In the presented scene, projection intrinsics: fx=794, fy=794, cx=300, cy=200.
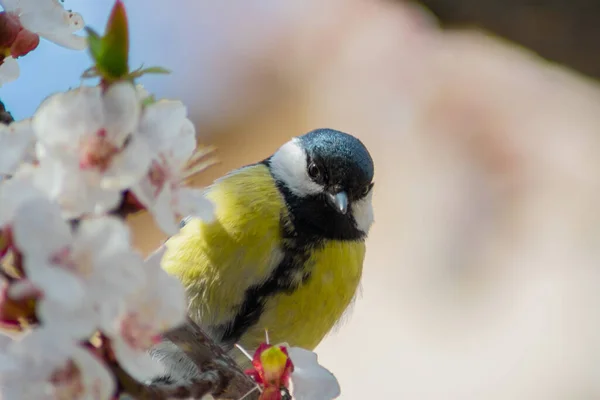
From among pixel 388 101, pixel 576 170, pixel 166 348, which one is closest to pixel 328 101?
pixel 388 101

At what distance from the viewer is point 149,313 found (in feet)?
1.76

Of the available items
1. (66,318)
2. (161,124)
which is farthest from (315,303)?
(66,318)

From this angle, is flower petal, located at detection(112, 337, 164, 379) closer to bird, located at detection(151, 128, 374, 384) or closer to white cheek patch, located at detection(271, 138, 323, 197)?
bird, located at detection(151, 128, 374, 384)

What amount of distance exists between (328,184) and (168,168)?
4.11 ft

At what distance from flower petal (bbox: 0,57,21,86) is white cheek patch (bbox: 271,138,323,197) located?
106cm

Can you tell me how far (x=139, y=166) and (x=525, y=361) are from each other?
2.96 meters

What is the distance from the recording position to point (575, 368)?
316 centimetres

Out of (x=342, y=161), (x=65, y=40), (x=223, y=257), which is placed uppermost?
(x=342, y=161)

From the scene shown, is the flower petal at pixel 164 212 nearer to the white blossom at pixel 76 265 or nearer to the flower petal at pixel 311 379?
the white blossom at pixel 76 265

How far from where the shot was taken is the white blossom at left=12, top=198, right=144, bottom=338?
0.46 metres

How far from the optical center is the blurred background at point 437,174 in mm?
3305

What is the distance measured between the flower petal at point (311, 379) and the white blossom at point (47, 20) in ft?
1.15

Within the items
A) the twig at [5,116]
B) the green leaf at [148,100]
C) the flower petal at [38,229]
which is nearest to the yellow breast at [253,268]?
the twig at [5,116]

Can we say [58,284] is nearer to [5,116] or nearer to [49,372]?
[49,372]
